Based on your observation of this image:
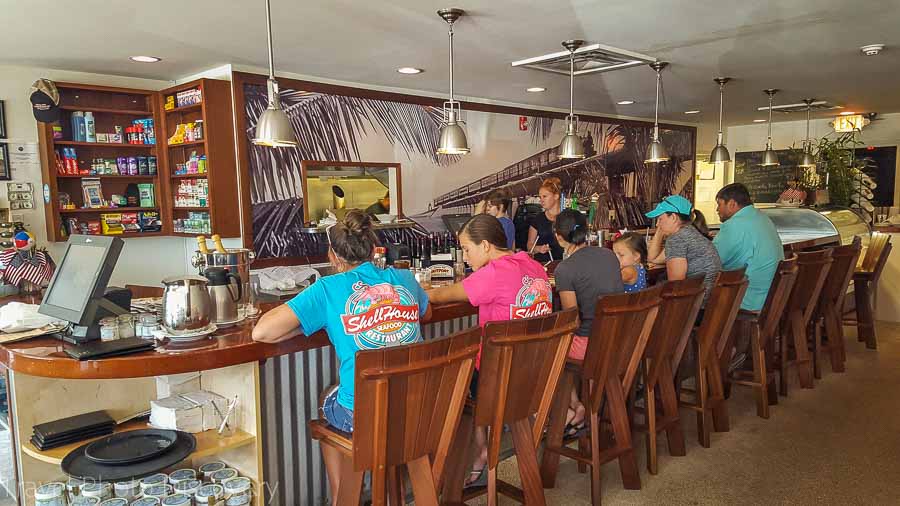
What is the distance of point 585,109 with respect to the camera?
819cm

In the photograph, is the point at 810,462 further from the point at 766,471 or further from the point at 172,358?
the point at 172,358

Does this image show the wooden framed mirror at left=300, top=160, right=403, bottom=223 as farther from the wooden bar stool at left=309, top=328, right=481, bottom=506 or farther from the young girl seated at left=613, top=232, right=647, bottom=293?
the wooden bar stool at left=309, top=328, right=481, bottom=506

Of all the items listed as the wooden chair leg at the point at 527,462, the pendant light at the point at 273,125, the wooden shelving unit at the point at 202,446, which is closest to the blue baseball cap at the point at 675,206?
the wooden chair leg at the point at 527,462

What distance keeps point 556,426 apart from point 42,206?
15.1 feet

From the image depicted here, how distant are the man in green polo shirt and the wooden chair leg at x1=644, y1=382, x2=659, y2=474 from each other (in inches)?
55.6

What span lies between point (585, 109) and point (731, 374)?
4.63 meters

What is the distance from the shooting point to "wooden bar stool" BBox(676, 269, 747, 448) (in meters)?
3.53

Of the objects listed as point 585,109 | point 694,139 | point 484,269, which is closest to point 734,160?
point 694,139

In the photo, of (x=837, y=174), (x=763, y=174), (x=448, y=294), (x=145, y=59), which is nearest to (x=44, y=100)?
(x=145, y=59)

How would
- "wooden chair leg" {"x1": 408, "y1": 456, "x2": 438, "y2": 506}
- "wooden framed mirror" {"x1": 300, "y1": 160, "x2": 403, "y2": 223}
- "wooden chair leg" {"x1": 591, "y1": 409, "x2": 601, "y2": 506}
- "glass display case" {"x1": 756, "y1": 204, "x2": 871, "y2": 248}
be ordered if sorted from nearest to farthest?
1. "wooden chair leg" {"x1": 408, "y1": 456, "x2": 438, "y2": 506}
2. "wooden chair leg" {"x1": 591, "y1": 409, "x2": 601, "y2": 506}
3. "wooden framed mirror" {"x1": 300, "y1": 160, "x2": 403, "y2": 223}
4. "glass display case" {"x1": 756, "y1": 204, "x2": 871, "y2": 248}

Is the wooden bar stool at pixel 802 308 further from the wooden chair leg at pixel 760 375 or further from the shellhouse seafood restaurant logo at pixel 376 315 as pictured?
the shellhouse seafood restaurant logo at pixel 376 315

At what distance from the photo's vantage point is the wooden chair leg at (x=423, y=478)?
203 cm

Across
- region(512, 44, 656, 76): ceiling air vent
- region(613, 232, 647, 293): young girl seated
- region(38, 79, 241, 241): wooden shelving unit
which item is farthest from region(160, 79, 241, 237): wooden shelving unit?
region(613, 232, 647, 293): young girl seated

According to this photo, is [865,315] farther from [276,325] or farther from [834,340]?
[276,325]
